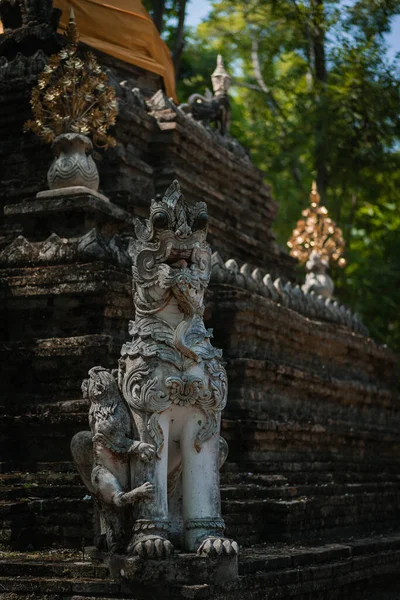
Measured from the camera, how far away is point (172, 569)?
6781 mm

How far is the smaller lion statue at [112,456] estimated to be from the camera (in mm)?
7117

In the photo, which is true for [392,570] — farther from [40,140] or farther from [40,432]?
[40,140]

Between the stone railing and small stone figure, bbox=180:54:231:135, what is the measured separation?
8.12 feet

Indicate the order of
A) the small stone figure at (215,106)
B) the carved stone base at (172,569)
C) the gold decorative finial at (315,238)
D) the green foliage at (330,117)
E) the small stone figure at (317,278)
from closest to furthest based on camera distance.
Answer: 1. the carved stone base at (172,569)
2. the small stone figure at (215,106)
3. the small stone figure at (317,278)
4. the gold decorative finial at (315,238)
5. the green foliage at (330,117)

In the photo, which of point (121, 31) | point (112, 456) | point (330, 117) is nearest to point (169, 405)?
point (112, 456)

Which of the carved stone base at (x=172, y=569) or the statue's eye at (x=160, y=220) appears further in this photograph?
the statue's eye at (x=160, y=220)

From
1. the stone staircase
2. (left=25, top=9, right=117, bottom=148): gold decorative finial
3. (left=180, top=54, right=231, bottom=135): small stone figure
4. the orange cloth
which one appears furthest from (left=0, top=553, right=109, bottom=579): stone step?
(left=180, top=54, right=231, bottom=135): small stone figure

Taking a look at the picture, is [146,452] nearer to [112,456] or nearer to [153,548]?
[112,456]

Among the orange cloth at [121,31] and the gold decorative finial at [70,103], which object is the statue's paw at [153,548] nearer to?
the gold decorative finial at [70,103]

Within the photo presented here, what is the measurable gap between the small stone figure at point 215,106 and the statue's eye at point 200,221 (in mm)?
8479

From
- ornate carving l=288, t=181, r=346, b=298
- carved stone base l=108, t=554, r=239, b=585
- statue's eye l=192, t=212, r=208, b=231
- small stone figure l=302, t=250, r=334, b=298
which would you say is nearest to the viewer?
carved stone base l=108, t=554, r=239, b=585

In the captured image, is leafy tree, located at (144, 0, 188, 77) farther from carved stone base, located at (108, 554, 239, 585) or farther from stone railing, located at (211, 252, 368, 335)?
carved stone base, located at (108, 554, 239, 585)

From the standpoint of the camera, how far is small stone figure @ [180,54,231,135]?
16.0 meters

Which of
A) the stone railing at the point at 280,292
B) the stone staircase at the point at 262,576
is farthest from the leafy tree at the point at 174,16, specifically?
the stone staircase at the point at 262,576
